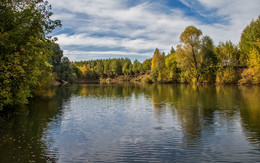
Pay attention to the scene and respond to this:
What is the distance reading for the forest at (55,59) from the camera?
49.8ft

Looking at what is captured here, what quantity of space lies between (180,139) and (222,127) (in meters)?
4.75

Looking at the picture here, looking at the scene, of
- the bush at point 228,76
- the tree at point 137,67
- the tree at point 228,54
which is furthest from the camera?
the tree at point 137,67

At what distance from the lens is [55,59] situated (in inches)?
3551

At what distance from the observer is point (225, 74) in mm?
72500

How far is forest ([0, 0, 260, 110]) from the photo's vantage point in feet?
49.8

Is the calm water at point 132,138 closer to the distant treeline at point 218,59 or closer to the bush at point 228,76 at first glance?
the distant treeline at point 218,59

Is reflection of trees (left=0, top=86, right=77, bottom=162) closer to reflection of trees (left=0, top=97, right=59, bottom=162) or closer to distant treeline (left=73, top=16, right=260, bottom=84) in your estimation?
reflection of trees (left=0, top=97, right=59, bottom=162)

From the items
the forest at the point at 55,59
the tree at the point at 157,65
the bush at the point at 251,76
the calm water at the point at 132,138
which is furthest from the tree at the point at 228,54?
the calm water at the point at 132,138

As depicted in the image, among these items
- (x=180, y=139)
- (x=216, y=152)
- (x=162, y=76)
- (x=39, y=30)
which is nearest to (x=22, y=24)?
(x=39, y=30)

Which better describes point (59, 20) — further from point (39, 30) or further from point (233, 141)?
point (233, 141)

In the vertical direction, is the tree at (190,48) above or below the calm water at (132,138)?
above

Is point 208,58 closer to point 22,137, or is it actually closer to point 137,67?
point 22,137

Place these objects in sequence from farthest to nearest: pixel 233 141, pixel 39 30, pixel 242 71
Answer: pixel 242 71
pixel 39 30
pixel 233 141

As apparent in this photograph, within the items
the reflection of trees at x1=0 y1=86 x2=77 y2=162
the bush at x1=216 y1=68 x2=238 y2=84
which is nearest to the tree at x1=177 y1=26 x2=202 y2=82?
the bush at x1=216 y1=68 x2=238 y2=84
